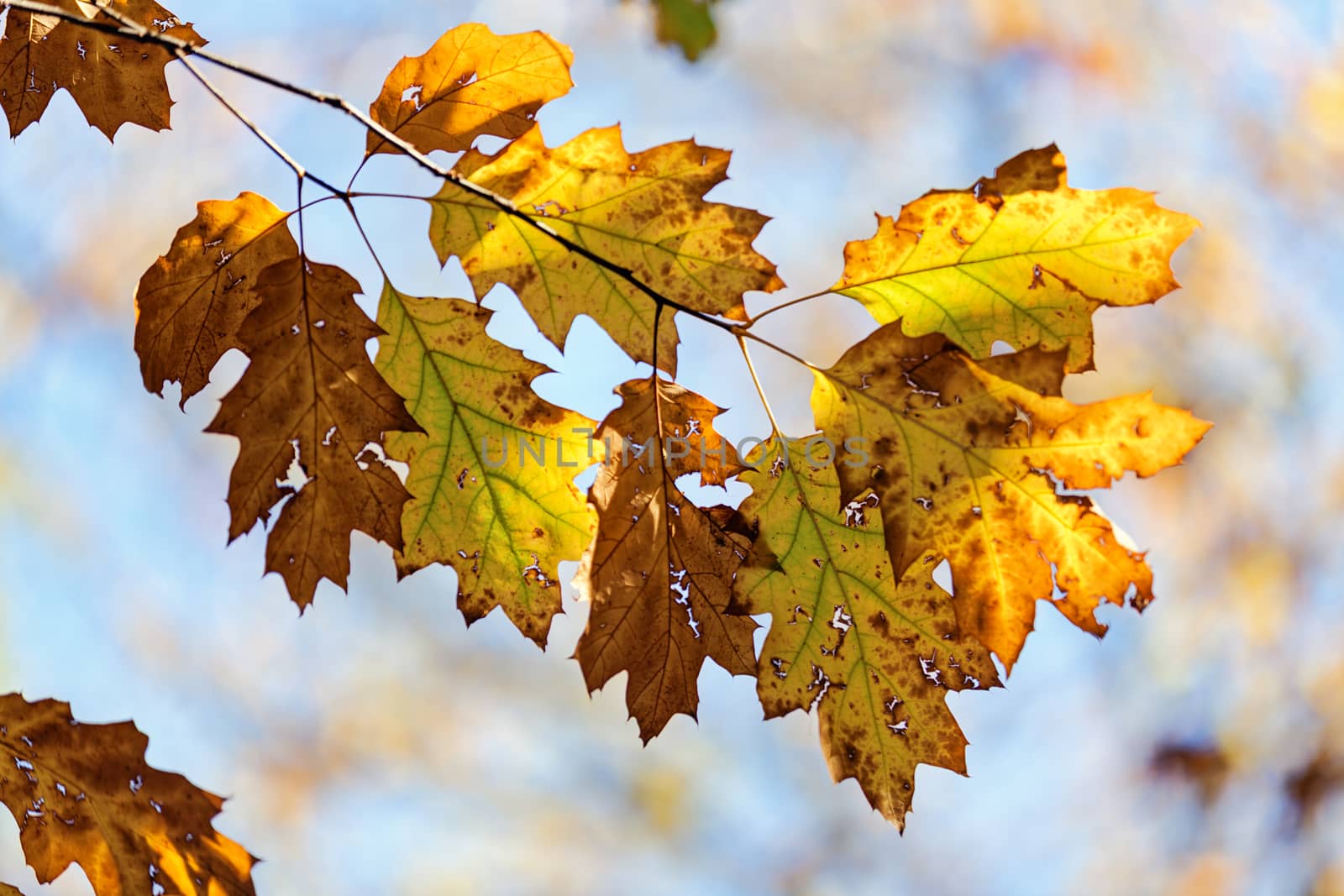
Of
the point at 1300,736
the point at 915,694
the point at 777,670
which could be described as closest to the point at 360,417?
the point at 777,670

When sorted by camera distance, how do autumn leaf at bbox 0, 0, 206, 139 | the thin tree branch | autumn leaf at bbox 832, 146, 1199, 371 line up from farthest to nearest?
autumn leaf at bbox 0, 0, 206, 139 < autumn leaf at bbox 832, 146, 1199, 371 < the thin tree branch

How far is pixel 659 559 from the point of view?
1117 millimetres

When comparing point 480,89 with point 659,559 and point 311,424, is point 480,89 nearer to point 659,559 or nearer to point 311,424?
point 311,424

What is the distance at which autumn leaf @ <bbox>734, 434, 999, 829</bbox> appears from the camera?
112 cm

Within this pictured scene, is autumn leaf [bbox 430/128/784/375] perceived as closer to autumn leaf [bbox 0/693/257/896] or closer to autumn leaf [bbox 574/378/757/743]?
autumn leaf [bbox 574/378/757/743]

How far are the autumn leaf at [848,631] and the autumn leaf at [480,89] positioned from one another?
19.3 inches

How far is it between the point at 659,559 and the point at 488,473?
0.22m

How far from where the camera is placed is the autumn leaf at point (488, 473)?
3.74ft

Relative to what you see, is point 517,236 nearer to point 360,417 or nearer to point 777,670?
point 360,417

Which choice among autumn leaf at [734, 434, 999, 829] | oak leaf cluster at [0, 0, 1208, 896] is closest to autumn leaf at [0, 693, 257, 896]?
oak leaf cluster at [0, 0, 1208, 896]

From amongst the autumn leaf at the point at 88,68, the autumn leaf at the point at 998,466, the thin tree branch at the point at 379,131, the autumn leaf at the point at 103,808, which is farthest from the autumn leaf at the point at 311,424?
the autumn leaf at the point at 998,466

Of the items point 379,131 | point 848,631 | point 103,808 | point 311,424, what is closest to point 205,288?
point 311,424

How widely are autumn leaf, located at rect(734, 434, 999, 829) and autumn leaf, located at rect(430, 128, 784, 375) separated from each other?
0.68 ft

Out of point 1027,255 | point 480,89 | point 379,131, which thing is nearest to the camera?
point 379,131
